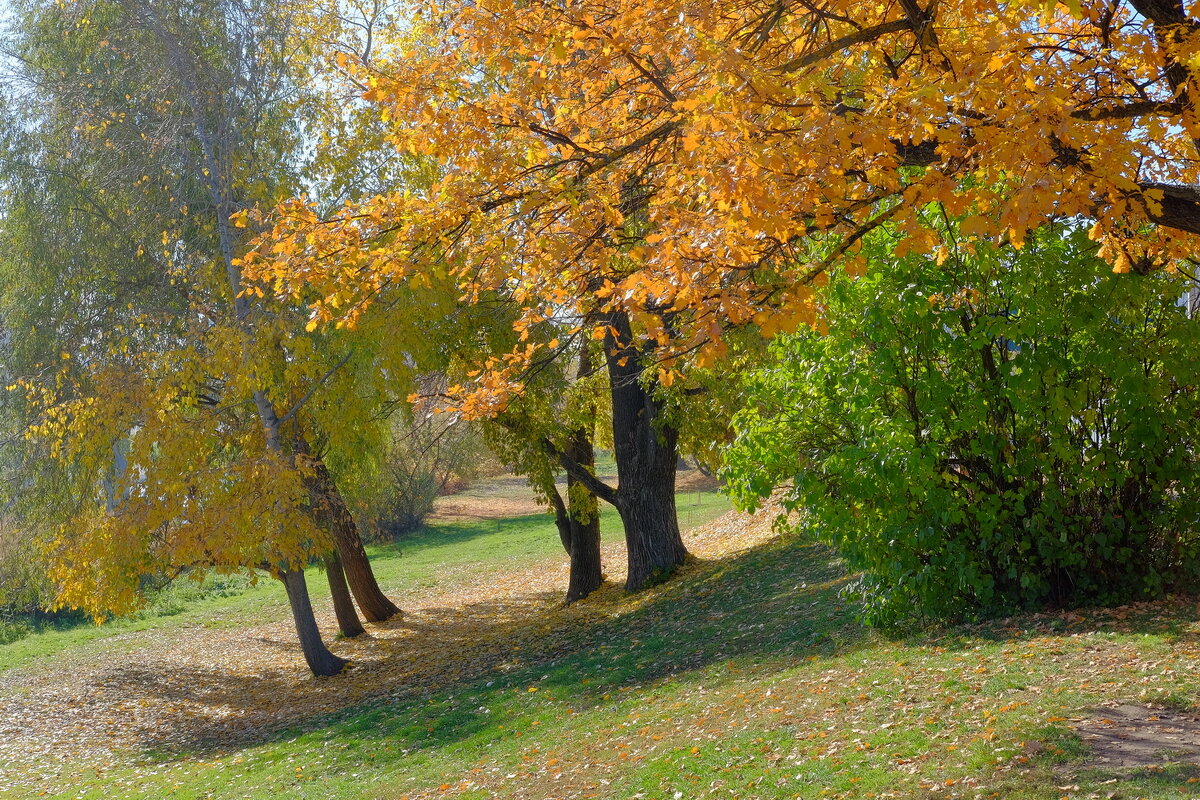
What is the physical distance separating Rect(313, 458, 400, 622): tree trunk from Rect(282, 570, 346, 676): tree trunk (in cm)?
109

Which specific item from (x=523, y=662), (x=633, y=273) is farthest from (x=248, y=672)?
(x=633, y=273)

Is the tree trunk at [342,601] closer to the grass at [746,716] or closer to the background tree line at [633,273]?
the background tree line at [633,273]

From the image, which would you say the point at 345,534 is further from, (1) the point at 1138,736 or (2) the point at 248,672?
(1) the point at 1138,736

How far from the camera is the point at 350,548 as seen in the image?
19750 mm

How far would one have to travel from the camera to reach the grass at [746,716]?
5895 millimetres

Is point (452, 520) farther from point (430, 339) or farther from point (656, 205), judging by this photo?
point (656, 205)

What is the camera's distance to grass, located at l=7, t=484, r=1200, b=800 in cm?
589

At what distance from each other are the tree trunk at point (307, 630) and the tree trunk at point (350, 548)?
1.09m

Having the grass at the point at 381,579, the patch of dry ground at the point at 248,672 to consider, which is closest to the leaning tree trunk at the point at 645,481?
the patch of dry ground at the point at 248,672

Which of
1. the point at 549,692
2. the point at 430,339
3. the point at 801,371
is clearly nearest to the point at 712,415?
the point at 430,339

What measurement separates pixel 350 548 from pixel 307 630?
12.0ft

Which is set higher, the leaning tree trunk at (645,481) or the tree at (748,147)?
the tree at (748,147)

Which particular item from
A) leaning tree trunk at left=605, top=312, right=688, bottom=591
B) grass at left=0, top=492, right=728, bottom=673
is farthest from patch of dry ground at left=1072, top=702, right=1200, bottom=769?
grass at left=0, top=492, right=728, bottom=673

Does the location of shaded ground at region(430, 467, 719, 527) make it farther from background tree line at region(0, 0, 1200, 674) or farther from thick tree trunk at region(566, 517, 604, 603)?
background tree line at region(0, 0, 1200, 674)
